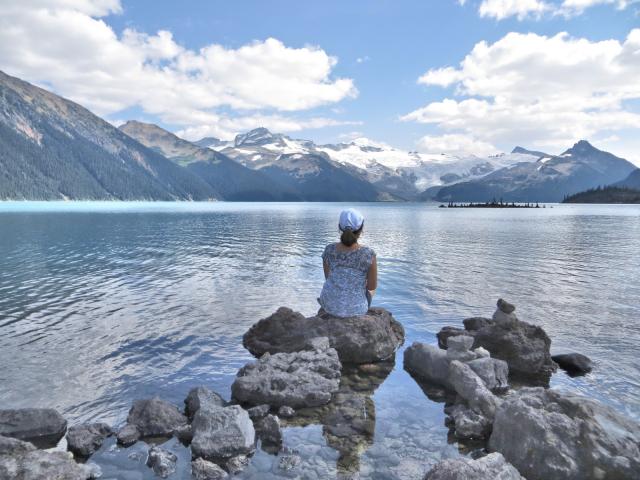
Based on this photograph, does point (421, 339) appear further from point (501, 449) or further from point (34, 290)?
point (34, 290)

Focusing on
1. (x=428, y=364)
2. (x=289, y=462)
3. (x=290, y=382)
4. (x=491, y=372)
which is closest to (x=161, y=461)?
(x=289, y=462)

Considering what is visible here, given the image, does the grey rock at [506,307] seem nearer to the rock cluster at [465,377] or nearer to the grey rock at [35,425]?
the rock cluster at [465,377]

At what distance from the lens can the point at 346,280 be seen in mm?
15141

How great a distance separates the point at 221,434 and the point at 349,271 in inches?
257

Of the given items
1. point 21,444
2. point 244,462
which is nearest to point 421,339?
point 244,462

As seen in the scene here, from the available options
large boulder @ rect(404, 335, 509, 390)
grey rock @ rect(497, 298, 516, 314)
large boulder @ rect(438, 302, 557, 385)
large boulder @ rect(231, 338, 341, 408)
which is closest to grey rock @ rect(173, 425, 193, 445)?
large boulder @ rect(231, 338, 341, 408)

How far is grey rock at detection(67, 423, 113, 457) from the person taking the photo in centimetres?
1047

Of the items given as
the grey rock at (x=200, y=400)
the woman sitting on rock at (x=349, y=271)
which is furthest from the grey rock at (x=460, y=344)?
the grey rock at (x=200, y=400)

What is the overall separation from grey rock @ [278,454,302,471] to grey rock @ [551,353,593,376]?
36.2ft

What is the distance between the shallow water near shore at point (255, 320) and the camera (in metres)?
11.0

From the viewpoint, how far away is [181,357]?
17.6m

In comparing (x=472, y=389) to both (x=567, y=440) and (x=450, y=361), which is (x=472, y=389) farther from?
(x=567, y=440)

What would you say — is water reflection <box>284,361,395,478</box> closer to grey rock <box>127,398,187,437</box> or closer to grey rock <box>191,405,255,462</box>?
grey rock <box>191,405,255,462</box>

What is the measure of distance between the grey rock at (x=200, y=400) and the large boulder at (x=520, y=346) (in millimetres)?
8479
